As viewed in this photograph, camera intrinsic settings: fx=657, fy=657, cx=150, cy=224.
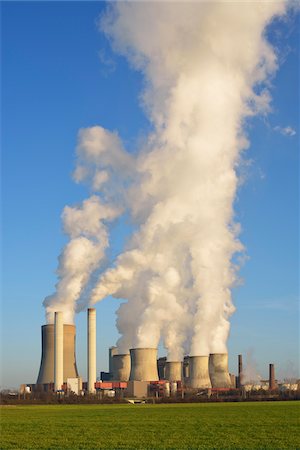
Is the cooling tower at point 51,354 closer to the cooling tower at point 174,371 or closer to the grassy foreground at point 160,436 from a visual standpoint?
the cooling tower at point 174,371

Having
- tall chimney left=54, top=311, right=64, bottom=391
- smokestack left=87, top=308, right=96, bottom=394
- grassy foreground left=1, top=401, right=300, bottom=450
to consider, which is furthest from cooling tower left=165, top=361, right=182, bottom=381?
grassy foreground left=1, top=401, right=300, bottom=450

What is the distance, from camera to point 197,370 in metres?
62.1

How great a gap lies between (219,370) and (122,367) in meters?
12.4

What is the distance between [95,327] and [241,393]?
628 inches

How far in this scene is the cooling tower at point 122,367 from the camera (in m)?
70.0

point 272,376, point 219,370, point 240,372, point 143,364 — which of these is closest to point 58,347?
point 143,364

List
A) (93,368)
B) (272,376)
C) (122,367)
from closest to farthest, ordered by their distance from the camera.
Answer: (93,368)
(122,367)
(272,376)

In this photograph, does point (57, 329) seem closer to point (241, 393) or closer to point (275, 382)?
point (241, 393)

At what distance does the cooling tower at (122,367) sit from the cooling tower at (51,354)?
8.17 meters

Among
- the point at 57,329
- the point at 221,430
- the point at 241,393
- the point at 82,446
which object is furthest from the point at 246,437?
the point at 241,393

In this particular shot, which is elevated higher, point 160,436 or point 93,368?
point 160,436

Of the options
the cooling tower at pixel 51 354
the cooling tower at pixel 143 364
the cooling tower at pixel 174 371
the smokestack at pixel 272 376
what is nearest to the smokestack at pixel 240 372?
the smokestack at pixel 272 376

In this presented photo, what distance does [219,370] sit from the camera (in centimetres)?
6238

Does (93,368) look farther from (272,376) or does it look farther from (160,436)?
(160,436)
